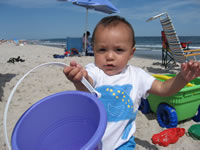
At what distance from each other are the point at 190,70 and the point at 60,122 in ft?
2.89

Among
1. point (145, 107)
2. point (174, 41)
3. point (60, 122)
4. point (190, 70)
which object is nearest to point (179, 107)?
point (145, 107)

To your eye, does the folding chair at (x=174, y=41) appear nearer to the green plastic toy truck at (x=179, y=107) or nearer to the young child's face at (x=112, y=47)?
the green plastic toy truck at (x=179, y=107)

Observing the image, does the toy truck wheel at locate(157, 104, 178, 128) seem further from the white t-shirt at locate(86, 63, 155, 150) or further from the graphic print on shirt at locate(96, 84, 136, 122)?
the graphic print on shirt at locate(96, 84, 136, 122)

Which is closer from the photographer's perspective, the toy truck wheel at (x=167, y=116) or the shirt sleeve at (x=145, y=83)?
the shirt sleeve at (x=145, y=83)

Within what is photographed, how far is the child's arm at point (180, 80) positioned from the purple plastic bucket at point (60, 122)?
55 centimetres

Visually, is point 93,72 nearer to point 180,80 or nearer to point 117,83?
point 117,83

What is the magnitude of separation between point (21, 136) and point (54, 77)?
11.9ft

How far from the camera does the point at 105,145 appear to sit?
1.09 meters

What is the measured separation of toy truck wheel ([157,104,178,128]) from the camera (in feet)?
6.97

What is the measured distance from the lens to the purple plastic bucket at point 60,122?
2.84 ft

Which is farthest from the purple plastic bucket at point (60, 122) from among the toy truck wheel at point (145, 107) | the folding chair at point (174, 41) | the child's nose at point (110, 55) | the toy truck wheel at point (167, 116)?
the folding chair at point (174, 41)

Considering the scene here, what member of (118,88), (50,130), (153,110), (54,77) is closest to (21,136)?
(50,130)

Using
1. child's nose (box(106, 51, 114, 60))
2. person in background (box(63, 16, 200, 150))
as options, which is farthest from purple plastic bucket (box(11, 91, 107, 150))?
child's nose (box(106, 51, 114, 60))

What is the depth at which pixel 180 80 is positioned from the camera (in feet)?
3.60
